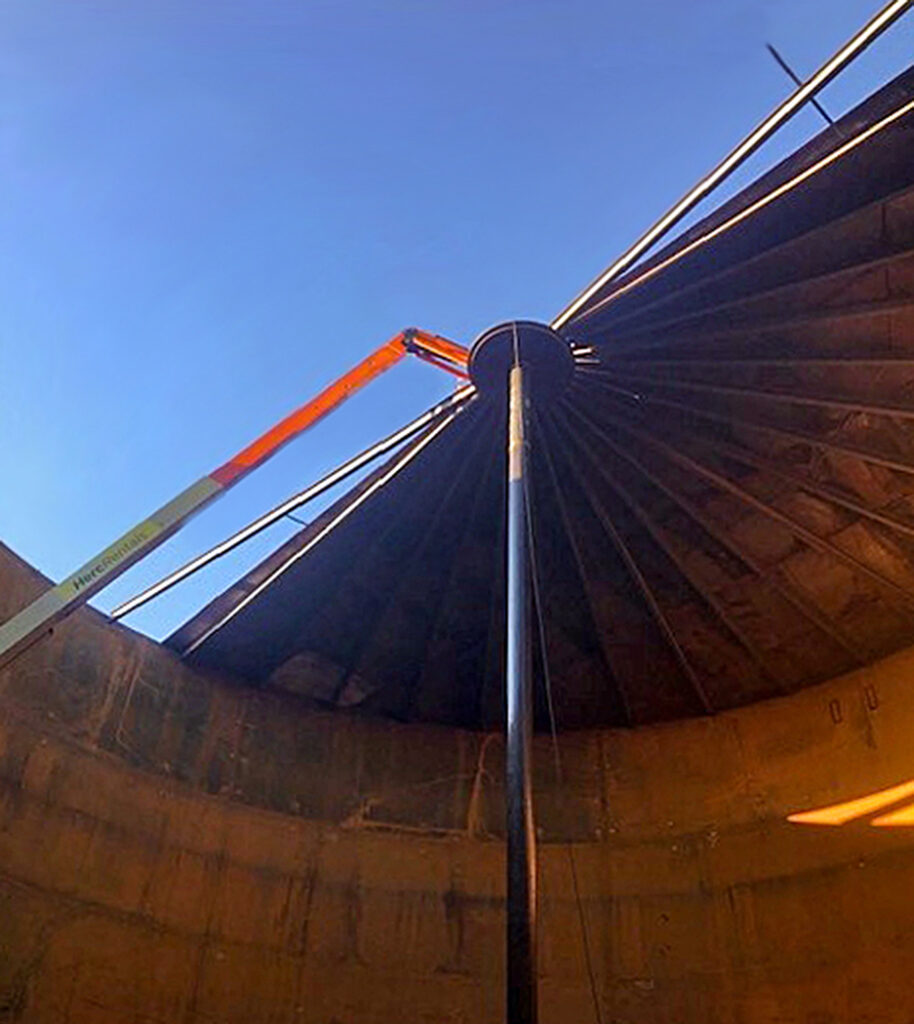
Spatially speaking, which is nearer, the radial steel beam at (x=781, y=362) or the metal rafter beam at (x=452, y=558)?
the radial steel beam at (x=781, y=362)

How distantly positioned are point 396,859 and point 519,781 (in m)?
9.30

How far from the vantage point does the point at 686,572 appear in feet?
56.1

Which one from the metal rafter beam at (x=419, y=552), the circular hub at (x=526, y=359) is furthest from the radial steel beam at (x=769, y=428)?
the metal rafter beam at (x=419, y=552)

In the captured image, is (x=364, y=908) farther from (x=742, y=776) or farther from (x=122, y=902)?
(x=742, y=776)

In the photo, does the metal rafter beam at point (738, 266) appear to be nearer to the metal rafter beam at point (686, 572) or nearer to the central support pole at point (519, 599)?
the central support pole at point (519, 599)

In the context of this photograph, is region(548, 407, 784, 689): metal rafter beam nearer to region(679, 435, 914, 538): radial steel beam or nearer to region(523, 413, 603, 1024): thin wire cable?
region(523, 413, 603, 1024): thin wire cable

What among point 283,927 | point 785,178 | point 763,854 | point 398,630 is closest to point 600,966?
point 763,854

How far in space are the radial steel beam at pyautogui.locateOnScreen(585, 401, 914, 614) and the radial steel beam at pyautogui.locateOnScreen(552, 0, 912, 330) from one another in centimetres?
268

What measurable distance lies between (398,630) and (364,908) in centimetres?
477

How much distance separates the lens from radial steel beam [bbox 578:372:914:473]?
14711 mm

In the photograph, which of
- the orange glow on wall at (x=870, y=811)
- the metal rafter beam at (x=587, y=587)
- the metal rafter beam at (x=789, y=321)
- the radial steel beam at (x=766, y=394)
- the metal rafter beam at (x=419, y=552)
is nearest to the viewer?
the metal rafter beam at (x=789, y=321)

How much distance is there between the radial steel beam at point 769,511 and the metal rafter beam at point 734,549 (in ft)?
1.21

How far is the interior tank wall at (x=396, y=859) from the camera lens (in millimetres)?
14898

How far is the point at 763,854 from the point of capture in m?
16.9
